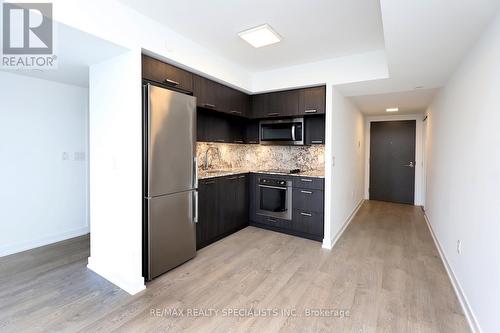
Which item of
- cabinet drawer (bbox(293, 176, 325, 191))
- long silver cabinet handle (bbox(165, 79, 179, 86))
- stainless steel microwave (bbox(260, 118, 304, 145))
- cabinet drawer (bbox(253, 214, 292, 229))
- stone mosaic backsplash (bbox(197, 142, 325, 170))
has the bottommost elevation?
cabinet drawer (bbox(253, 214, 292, 229))

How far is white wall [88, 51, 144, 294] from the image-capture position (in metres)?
2.32

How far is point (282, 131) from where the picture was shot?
415cm

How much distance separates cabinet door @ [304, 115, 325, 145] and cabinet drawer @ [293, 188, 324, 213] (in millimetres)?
850

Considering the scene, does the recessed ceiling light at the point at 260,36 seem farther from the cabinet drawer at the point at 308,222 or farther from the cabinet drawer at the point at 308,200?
the cabinet drawer at the point at 308,222

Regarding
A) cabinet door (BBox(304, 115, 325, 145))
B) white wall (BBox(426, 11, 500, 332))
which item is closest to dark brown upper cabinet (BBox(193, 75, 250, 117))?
cabinet door (BBox(304, 115, 325, 145))

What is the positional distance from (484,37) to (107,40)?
2.89 m

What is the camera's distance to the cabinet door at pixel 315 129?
402cm

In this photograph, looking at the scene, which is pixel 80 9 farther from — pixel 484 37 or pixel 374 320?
pixel 374 320

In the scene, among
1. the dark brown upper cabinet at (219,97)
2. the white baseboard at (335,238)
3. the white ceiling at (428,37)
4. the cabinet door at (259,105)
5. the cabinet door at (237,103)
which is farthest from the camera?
the cabinet door at (259,105)

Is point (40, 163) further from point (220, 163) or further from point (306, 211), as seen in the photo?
point (306, 211)

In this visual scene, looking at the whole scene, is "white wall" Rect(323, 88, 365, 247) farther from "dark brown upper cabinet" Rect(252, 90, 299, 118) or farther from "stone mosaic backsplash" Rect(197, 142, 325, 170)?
"dark brown upper cabinet" Rect(252, 90, 299, 118)

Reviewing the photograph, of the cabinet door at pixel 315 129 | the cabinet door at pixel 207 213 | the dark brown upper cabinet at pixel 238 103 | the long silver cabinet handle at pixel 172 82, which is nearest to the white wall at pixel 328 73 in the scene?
the dark brown upper cabinet at pixel 238 103

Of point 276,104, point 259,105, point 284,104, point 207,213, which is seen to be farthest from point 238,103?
point 207,213

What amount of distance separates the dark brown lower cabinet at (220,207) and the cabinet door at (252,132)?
72cm
